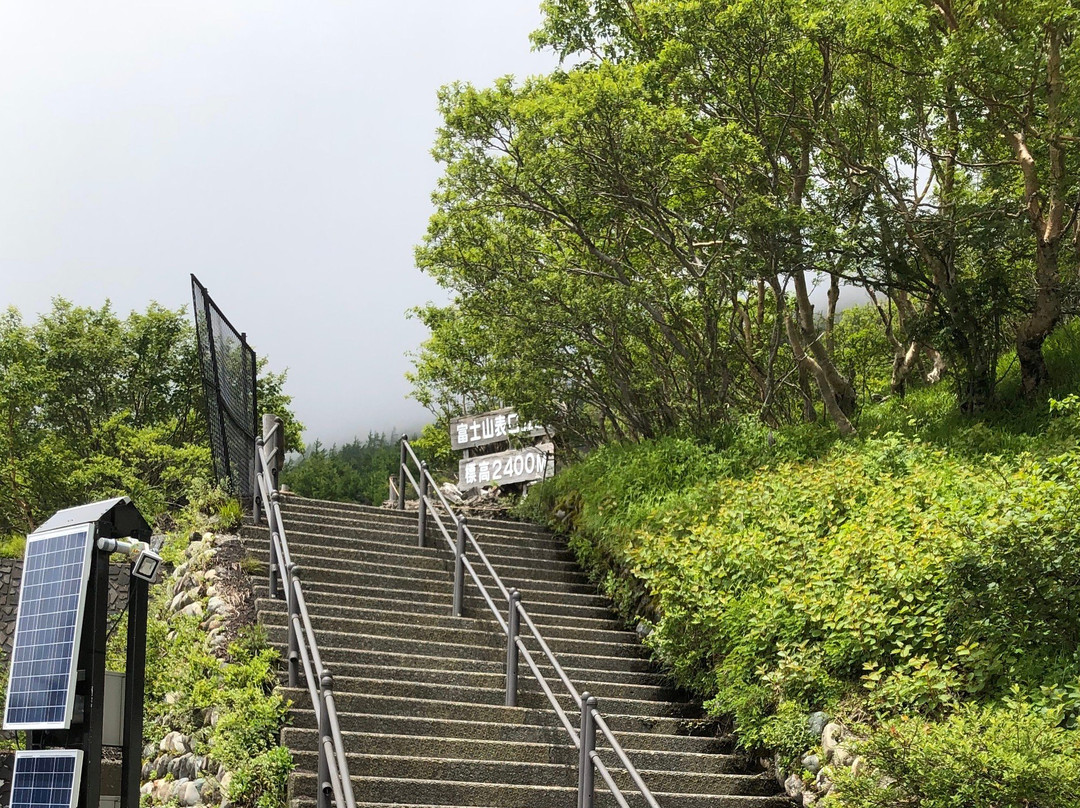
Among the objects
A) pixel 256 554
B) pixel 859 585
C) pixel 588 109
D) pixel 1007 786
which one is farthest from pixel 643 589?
pixel 588 109

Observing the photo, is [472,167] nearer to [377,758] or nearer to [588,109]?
[588,109]

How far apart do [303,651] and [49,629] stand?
2.60 metres

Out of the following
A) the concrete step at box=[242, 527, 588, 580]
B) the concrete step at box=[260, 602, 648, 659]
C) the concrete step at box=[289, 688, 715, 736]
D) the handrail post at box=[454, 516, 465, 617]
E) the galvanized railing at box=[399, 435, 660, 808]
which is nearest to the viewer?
the galvanized railing at box=[399, 435, 660, 808]

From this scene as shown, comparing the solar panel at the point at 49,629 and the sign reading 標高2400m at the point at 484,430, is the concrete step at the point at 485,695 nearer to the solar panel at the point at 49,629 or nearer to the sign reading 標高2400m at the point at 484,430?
the solar panel at the point at 49,629

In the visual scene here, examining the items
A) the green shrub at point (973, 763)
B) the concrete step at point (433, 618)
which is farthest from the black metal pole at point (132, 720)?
the green shrub at point (973, 763)

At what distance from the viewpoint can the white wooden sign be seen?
17.1 m

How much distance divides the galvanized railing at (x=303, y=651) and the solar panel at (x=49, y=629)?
1.64m

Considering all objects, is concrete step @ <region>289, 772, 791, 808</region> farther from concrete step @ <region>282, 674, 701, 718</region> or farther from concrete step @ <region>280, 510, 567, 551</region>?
concrete step @ <region>280, 510, 567, 551</region>

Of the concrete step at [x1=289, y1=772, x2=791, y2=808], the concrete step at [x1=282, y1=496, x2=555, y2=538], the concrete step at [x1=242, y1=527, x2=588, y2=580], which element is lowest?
the concrete step at [x1=289, y1=772, x2=791, y2=808]

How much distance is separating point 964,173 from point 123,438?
1809 cm

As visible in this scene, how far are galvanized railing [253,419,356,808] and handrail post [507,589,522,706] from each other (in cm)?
150

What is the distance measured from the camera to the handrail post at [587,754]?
659cm

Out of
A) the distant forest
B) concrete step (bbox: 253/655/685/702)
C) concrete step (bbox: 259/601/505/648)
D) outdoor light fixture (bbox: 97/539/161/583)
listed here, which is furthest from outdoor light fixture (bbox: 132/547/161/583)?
the distant forest

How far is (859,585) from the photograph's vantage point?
26.5 feet
